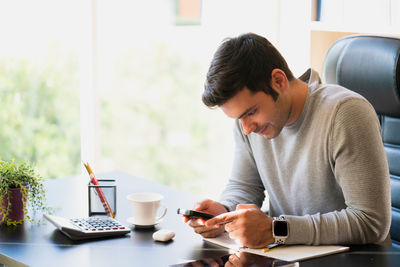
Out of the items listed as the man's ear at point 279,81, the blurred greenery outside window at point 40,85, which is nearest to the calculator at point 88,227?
the man's ear at point 279,81

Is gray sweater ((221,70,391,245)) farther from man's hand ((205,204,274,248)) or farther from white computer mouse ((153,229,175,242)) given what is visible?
white computer mouse ((153,229,175,242))

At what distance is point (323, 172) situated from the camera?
158cm

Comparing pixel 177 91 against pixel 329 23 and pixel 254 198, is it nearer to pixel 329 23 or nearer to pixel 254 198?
pixel 329 23

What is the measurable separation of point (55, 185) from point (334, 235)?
112 cm

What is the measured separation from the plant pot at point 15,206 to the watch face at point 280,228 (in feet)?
2.56

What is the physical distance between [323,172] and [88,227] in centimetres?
70

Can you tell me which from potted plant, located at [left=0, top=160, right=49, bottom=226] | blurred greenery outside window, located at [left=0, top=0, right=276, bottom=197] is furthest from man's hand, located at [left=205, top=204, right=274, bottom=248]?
blurred greenery outside window, located at [left=0, top=0, right=276, bottom=197]

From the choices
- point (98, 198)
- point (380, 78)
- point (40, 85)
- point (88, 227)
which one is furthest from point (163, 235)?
point (40, 85)

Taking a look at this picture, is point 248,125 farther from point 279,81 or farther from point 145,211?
point 145,211

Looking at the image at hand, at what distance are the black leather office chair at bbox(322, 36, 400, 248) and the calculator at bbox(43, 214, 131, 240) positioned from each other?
91 cm

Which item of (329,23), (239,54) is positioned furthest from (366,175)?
(329,23)

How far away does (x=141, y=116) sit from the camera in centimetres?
507

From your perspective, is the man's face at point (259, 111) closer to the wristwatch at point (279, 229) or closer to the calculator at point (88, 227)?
the wristwatch at point (279, 229)

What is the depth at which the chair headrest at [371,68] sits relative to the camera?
1697 millimetres
